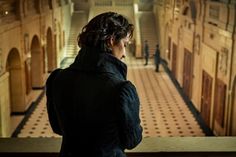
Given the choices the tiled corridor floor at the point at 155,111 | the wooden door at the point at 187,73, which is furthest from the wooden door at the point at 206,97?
the wooden door at the point at 187,73

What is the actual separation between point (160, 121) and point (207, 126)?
1.04 meters

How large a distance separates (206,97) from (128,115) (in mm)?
7627

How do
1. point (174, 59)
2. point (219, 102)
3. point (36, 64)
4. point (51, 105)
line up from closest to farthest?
point (51, 105) → point (219, 102) → point (36, 64) → point (174, 59)

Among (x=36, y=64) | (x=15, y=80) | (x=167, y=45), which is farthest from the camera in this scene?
(x=167, y=45)

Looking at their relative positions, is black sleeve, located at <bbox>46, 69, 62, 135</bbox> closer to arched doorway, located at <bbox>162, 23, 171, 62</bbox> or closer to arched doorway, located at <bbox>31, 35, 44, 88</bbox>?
arched doorway, located at <bbox>31, 35, 44, 88</bbox>

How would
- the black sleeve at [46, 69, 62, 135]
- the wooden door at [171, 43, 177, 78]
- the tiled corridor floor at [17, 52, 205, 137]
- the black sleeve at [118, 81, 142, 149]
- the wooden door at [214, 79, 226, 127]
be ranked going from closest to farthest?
the black sleeve at [118, 81, 142, 149]
the black sleeve at [46, 69, 62, 135]
the wooden door at [214, 79, 226, 127]
the tiled corridor floor at [17, 52, 205, 137]
the wooden door at [171, 43, 177, 78]

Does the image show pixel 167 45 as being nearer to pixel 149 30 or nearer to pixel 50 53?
pixel 149 30

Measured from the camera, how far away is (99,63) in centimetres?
138

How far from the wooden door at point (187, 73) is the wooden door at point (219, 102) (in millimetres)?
2241

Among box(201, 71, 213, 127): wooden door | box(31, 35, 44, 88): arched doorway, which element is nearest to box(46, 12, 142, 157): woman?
box(201, 71, 213, 127): wooden door

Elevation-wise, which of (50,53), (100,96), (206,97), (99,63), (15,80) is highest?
(99,63)

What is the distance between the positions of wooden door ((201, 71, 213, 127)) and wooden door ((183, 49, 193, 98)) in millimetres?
1192

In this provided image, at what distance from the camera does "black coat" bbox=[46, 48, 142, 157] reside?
4.37 ft

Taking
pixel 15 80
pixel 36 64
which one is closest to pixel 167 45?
pixel 36 64
